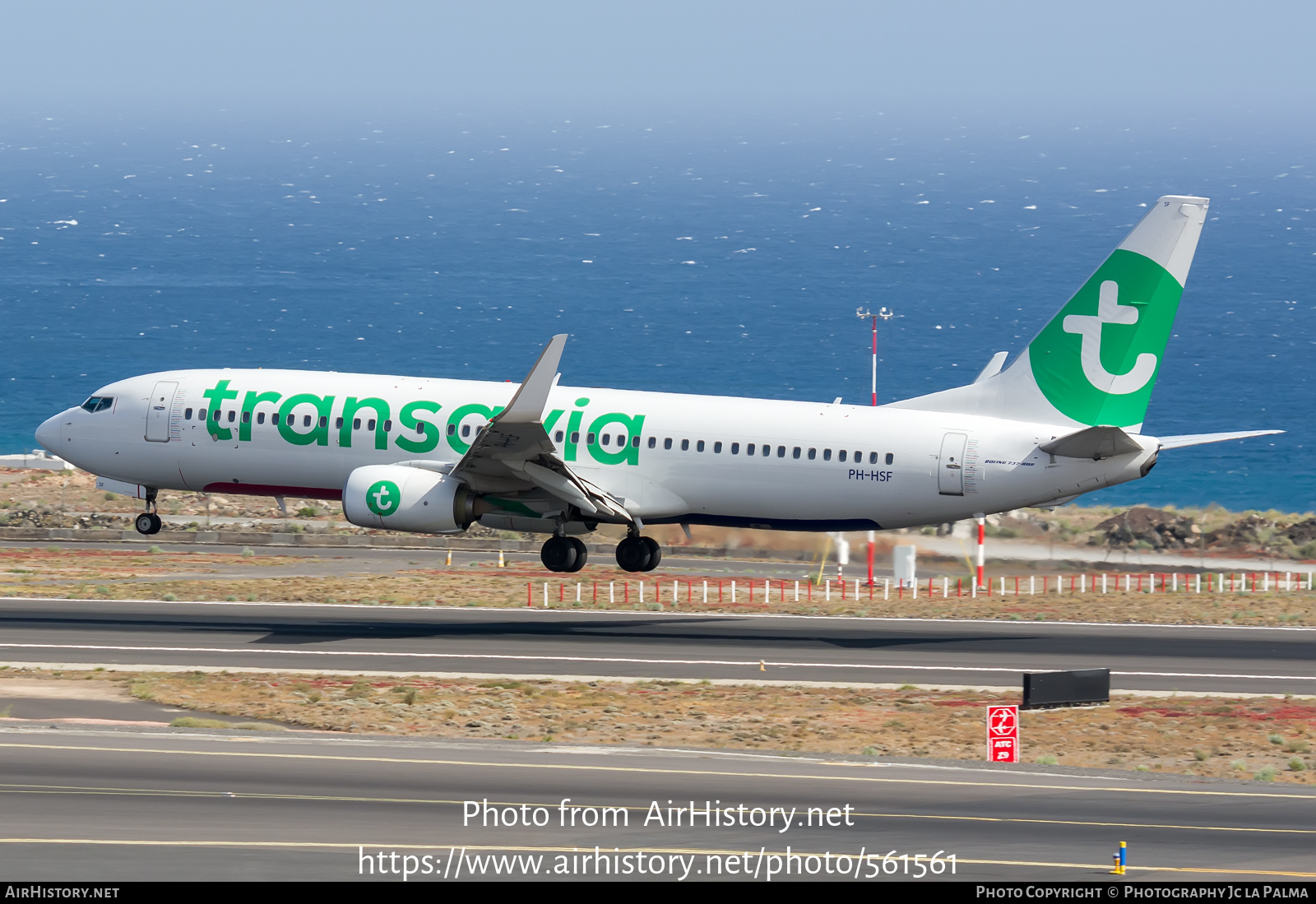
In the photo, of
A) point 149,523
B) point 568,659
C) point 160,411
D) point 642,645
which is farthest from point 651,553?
point 160,411

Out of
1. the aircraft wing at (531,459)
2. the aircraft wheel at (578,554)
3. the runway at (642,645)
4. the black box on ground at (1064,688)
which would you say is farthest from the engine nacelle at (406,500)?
the black box on ground at (1064,688)

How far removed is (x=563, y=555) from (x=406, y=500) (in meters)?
4.95

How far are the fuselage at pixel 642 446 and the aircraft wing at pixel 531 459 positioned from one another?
1263 mm

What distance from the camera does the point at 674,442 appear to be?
44625 mm

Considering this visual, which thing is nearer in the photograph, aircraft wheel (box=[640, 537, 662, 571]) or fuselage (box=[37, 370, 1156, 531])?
fuselage (box=[37, 370, 1156, 531])

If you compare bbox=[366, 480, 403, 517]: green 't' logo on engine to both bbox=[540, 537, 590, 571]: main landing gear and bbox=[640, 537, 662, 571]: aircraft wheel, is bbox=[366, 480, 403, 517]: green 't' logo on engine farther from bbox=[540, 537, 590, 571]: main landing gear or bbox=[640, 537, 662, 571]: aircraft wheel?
bbox=[640, 537, 662, 571]: aircraft wheel

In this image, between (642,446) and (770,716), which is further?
(642,446)

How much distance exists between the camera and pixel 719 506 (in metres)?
44.8

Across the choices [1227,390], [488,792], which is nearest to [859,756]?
[488,792]

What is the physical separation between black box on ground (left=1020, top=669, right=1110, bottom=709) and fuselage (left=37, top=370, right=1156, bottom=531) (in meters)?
7.41

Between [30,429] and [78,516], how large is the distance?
65265 mm

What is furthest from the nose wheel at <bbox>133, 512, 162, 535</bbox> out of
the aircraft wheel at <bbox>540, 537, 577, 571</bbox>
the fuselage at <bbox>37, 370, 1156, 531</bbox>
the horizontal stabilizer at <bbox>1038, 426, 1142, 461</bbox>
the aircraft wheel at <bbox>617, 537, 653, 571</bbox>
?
the horizontal stabilizer at <bbox>1038, 426, 1142, 461</bbox>

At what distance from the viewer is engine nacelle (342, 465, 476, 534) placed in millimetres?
42531

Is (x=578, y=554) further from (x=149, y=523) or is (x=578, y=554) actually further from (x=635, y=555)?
(x=149, y=523)
